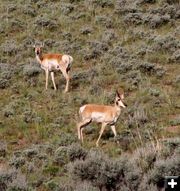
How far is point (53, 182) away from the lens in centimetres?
901

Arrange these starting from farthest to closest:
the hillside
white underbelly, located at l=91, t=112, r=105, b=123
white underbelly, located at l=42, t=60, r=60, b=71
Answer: white underbelly, located at l=42, t=60, r=60, b=71
white underbelly, located at l=91, t=112, r=105, b=123
the hillside

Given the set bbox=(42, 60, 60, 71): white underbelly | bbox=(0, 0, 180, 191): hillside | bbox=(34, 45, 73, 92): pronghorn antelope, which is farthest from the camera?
bbox=(42, 60, 60, 71): white underbelly

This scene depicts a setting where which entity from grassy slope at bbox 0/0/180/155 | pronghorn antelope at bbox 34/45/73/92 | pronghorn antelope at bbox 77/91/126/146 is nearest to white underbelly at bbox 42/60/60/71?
pronghorn antelope at bbox 34/45/73/92

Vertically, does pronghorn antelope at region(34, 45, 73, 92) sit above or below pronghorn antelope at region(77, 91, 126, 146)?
above

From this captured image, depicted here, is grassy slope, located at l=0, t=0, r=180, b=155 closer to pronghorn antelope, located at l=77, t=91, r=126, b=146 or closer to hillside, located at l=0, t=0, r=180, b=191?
hillside, located at l=0, t=0, r=180, b=191

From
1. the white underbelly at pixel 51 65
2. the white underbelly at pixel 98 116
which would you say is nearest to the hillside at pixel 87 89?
the white underbelly at pixel 98 116

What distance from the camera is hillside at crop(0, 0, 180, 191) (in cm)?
913

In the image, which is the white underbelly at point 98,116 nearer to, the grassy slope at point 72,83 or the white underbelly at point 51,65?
the grassy slope at point 72,83

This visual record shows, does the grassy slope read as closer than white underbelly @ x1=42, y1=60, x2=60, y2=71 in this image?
Yes

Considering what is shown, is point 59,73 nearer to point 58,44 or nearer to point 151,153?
point 58,44

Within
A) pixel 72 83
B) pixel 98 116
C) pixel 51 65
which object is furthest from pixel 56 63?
pixel 98 116

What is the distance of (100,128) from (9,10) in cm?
1373

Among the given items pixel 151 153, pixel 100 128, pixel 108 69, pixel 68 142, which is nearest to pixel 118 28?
pixel 108 69

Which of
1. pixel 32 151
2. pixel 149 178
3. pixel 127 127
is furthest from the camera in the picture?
pixel 127 127
